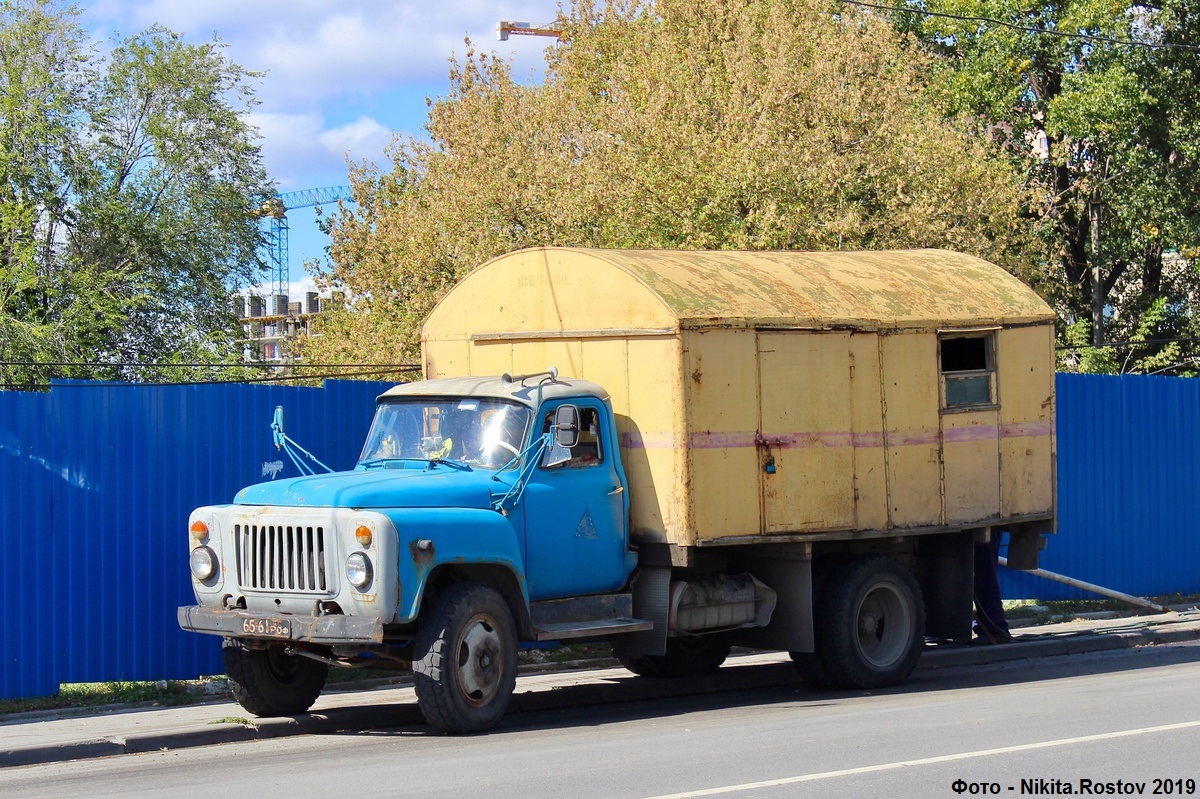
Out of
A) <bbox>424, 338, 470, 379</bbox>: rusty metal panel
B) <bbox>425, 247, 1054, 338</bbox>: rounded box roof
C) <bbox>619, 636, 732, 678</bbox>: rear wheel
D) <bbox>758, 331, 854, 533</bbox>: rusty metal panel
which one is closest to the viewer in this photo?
<bbox>425, 247, 1054, 338</bbox>: rounded box roof

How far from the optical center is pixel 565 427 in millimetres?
9938

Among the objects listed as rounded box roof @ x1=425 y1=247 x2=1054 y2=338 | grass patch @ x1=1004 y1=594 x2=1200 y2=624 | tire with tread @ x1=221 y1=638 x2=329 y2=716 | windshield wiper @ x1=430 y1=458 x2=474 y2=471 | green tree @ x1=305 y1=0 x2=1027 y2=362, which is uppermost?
green tree @ x1=305 y1=0 x2=1027 y2=362

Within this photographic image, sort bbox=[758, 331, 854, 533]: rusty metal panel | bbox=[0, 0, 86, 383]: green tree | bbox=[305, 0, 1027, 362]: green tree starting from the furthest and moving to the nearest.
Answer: bbox=[0, 0, 86, 383]: green tree
bbox=[305, 0, 1027, 362]: green tree
bbox=[758, 331, 854, 533]: rusty metal panel

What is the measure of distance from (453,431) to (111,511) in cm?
290

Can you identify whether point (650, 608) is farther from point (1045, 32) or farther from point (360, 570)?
point (1045, 32)

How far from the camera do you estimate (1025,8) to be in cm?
3356

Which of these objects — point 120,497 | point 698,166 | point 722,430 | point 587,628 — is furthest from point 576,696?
point 698,166

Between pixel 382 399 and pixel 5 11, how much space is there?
2320cm

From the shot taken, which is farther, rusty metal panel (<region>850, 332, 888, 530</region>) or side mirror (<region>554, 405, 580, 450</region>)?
rusty metal panel (<region>850, 332, 888, 530</region>)

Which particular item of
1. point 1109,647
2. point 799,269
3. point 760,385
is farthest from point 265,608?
point 1109,647

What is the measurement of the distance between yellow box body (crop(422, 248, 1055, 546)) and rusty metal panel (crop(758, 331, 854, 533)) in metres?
0.01

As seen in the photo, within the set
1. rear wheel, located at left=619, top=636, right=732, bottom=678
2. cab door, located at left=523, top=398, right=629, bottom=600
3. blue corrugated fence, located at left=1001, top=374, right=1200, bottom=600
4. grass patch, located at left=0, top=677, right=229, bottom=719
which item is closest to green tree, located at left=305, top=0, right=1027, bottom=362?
blue corrugated fence, located at left=1001, top=374, right=1200, bottom=600

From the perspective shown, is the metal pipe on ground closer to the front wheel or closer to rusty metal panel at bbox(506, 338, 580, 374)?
rusty metal panel at bbox(506, 338, 580, 374)

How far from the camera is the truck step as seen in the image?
9.98 meters
